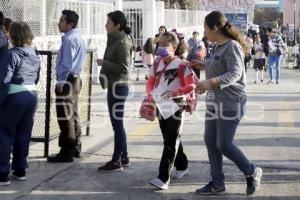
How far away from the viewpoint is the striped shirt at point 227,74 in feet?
16.8

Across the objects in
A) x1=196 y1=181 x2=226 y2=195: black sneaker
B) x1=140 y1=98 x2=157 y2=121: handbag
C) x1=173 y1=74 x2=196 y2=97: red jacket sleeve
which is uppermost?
x1=173 y1=74 x2=196 y2=97: red jacket sleeve

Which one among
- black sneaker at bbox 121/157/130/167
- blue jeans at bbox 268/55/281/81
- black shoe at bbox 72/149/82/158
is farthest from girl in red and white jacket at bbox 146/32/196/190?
blue jeans at bbox 268/55/281/81

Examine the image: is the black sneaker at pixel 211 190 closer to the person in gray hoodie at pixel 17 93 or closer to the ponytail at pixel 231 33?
the ponytail at pixel 231 33

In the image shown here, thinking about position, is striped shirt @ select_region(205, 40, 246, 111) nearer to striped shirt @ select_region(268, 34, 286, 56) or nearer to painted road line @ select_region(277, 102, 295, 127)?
painted road line @ select_region(277, 102, 295, 127)

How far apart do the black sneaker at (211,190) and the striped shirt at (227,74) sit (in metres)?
0.78

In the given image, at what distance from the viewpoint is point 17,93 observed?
577cm

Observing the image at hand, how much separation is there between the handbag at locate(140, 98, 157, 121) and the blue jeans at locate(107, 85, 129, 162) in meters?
0.57

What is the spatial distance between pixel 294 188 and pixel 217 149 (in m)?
0.94

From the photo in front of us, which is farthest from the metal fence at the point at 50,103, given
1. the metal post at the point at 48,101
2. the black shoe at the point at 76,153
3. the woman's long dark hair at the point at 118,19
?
the woman's long dark hair at the point at 118,19

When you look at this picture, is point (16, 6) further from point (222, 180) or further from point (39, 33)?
point (222, 180)

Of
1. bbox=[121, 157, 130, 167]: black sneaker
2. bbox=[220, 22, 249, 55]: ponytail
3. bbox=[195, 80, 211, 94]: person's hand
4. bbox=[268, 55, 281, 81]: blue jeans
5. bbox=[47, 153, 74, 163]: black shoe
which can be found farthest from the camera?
bbox=[268, 55, 281, 81]: blue jeans

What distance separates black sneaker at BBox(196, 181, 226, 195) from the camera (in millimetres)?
5590

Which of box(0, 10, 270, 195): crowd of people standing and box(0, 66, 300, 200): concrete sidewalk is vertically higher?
box(0, 10, 270, 195): crowd of people standing

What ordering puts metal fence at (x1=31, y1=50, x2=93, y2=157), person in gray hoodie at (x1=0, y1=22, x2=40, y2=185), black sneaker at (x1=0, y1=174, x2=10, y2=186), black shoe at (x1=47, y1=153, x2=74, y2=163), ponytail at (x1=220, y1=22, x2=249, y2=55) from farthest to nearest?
metal fence at (x1=31, y1=50, x2=93, y2=157)
black shoe at (x1=47, y1=153, x2=74, y2=163)
black sneaker at (x1=0, y1=174, x2=10, y2=186)
person in gray hoodie at (x1=0, y1=22, x2=40, y2=185)
ponytail at (x1=220, y1=22, x2=249, y2=55)
